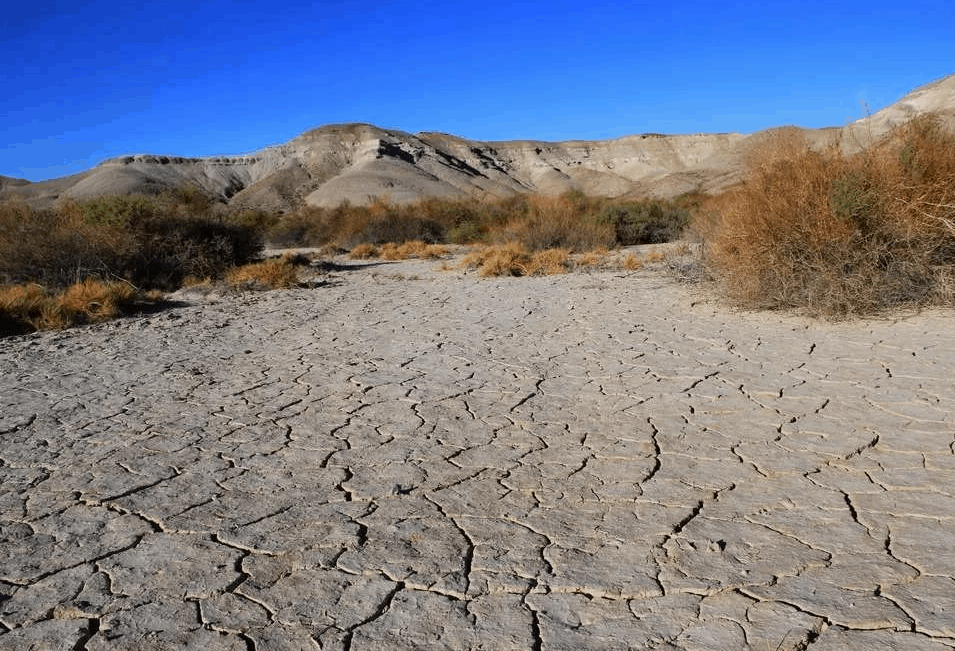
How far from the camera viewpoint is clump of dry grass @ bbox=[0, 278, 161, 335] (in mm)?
8031

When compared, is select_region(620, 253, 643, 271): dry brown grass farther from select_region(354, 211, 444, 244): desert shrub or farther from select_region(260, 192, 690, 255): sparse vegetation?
select_region(354, 211, 444, 244): desert shrub

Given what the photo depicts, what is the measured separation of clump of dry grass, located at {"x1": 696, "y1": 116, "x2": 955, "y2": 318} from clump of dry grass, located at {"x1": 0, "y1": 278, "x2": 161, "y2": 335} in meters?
7.32

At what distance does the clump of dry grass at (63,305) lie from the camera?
803 cm

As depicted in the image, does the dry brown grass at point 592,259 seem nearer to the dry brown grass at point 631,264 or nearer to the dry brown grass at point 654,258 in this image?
the dry brown grass at point 631,264

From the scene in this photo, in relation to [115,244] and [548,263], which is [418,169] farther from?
[115,244]

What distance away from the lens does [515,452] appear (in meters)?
3.76

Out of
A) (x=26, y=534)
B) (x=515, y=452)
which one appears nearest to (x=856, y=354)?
(x=515, y=452)

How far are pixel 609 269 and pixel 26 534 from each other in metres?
9.79

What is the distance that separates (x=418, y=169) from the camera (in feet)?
191

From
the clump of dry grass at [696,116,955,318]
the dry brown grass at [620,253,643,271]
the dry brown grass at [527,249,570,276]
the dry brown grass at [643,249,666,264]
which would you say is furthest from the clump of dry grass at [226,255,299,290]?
the clump of dry grass at [696,116,955,318]

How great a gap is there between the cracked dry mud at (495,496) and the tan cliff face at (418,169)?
1479 inches

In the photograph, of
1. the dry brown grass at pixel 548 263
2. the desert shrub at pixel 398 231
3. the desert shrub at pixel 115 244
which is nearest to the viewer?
the desert shrub at pixel 115 244

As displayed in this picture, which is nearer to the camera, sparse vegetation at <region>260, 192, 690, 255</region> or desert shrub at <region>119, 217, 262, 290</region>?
desert shrub at <region>119, 217, 262, 290</region>

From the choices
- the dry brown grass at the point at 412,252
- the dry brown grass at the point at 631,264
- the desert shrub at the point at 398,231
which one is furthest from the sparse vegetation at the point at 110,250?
the desert shrub at the point at 398,231
